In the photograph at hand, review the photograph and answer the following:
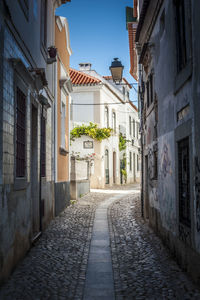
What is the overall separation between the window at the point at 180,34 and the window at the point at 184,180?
4.25 feet

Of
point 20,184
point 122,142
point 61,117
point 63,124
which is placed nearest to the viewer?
point 20,184

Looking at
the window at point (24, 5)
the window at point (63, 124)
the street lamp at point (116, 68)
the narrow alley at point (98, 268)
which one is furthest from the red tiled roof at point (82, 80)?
the window at point (24, 5)

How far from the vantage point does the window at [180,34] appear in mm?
6053

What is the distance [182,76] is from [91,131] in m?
18.7

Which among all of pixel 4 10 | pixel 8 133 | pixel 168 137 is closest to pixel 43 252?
pixel 8 133

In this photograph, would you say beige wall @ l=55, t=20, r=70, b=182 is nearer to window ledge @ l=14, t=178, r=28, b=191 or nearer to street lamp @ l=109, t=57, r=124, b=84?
street lamp @ l=109, t=57, r=124, b=84

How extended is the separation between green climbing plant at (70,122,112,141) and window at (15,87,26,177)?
17.3m

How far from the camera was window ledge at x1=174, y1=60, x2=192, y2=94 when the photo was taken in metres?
5.31

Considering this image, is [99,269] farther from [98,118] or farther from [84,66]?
[84,66]

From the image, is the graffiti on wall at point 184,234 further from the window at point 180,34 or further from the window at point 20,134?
the window at point 20,134

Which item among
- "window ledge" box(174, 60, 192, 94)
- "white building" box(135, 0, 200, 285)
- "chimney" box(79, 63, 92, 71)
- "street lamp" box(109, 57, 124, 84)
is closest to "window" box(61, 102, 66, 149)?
"street lamp" box(109, 57, 124, 84)

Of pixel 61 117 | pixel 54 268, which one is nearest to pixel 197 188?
pixel 54 268

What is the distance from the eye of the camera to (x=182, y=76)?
5.70 meters

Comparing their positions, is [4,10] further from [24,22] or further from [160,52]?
[160,52]
